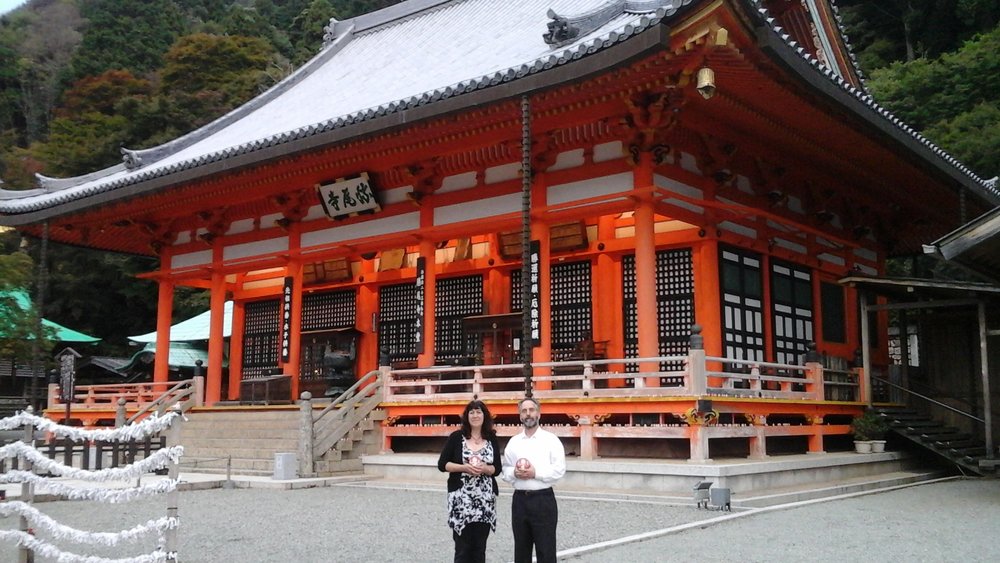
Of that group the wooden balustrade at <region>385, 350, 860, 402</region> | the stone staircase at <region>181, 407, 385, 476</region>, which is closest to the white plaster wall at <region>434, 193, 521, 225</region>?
the wooden balustrade at <region>385, 350, 860, 402</region>

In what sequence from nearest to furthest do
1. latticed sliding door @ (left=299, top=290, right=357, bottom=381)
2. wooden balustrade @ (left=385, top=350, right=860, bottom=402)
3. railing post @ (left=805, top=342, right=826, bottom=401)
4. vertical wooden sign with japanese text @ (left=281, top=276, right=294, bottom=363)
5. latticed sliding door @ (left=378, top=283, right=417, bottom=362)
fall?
wooden balustrade @ (left=385, top=350, right=860, bottom=402) < railing post @ (left=805, top=342, right=826, bottom=401) < vertical wooden sign with japanese text @ (left=281, top=276, right=294, bottom=363) < latticed sliding door @ (left=378, top=283, right=417, bottom=362) < latticed sliding door @ (left=299, top=290, right=357, bottom=381)

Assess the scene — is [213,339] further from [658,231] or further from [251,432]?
[658,231]

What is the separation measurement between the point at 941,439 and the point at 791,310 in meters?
3.35

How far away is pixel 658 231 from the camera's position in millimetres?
15070

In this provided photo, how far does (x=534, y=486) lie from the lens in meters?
5.39

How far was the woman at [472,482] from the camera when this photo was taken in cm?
541

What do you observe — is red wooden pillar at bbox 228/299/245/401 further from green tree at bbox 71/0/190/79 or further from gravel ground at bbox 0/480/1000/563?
green tree at bbox 71/0/190/79

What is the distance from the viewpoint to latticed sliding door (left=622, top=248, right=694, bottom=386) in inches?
586

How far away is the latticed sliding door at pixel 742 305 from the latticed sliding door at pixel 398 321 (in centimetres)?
667

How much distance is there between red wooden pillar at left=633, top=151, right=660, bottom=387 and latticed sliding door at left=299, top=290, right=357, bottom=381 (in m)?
8.70

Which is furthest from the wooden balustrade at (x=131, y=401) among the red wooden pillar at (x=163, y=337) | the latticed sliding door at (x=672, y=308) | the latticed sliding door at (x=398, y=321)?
the latticed sliding door at (x=672, y=308)

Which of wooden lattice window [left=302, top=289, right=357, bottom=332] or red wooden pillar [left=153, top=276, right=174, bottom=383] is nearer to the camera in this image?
red wooden pillar [left=153, top=276, right=174, bottom=383]

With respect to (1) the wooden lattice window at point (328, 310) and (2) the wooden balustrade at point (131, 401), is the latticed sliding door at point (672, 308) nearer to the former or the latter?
(1) the wooden lattice window at point (328, 310)

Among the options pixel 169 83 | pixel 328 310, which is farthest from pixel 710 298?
pixel 169 83
